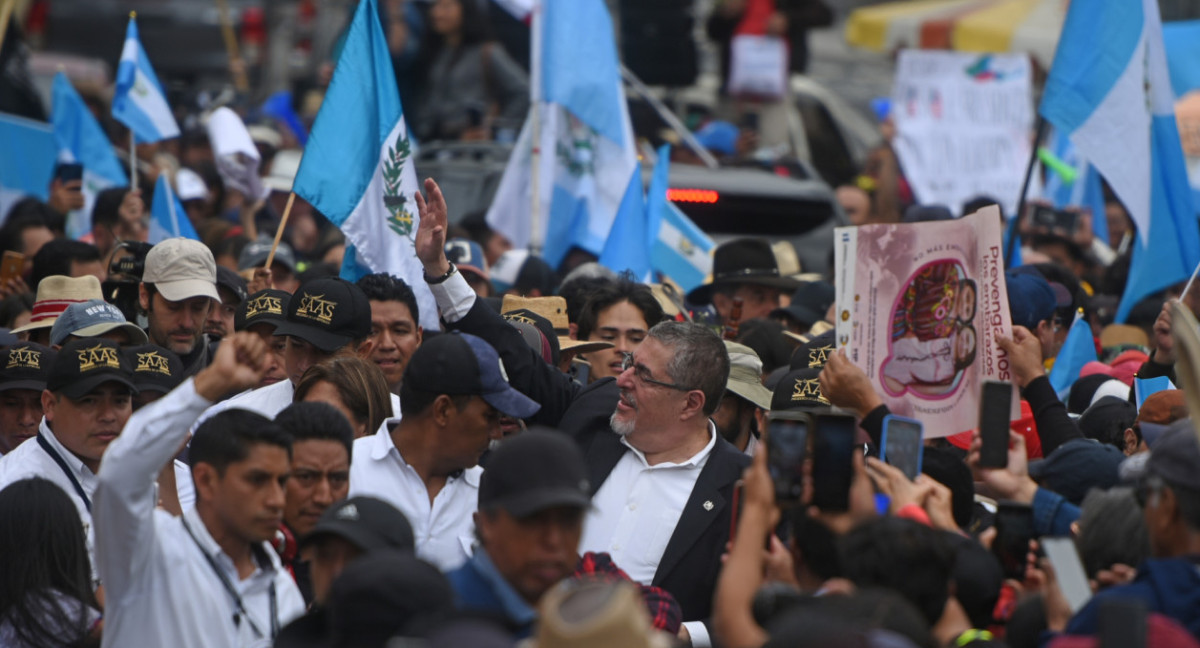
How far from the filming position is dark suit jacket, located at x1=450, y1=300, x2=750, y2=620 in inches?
217

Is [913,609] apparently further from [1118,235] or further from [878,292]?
[1118,235]

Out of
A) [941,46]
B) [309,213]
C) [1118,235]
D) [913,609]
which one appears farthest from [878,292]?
[941,46]

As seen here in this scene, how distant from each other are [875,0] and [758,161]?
12.1 metres

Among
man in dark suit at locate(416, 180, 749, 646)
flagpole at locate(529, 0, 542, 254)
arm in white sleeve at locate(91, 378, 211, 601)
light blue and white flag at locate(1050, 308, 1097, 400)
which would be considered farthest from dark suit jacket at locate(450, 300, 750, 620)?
flagpole at locate(529, 0, 542, 254)

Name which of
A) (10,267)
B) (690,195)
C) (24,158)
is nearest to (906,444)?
(10,267)

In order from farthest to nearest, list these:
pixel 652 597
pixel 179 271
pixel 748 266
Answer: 1. pixel 748 266
2. pixel 179 271
3. pixel 652 597

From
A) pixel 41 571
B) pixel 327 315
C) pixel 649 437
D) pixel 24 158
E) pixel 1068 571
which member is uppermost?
pixel 24 158

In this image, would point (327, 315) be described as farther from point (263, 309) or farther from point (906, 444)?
point (906, 444)

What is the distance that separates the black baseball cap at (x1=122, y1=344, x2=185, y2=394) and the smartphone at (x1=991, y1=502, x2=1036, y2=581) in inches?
120

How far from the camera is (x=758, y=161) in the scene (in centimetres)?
1388

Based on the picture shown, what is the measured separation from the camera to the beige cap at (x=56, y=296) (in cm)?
745

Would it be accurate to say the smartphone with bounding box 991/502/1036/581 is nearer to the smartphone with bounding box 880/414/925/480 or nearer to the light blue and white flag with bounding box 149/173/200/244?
the smartphone with bounding box 880/414/925/480

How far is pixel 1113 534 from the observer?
436 centimetres

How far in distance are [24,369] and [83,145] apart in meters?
5.72
